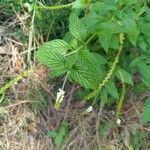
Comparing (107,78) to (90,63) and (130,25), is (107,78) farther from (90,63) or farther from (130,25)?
(130,25)

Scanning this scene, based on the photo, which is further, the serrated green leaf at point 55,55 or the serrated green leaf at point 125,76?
the serrated green leaf at point 125,76

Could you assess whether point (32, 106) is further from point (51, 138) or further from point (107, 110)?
point (107, 110)

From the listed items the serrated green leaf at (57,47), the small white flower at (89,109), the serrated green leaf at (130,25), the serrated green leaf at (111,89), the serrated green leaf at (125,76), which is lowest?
the small white flower at (89,109)

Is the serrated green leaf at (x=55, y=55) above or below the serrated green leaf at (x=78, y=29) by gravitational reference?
below

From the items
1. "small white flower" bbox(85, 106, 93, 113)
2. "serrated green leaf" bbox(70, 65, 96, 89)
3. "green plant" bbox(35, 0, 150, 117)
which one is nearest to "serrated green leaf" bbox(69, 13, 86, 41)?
"green plant" bbox(35, 0, 150, 117)

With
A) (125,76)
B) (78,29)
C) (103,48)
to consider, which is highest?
(78,29)

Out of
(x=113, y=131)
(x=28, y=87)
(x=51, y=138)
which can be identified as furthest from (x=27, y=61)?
(x=113, y=131)

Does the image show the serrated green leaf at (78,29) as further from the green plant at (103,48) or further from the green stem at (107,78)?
the green stem at (107,78)

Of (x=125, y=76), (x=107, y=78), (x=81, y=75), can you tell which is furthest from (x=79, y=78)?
(x=125, y=76)

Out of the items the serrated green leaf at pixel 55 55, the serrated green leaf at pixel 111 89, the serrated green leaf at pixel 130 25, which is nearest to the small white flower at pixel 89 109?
the serrated green leaf at pixel 111 89
